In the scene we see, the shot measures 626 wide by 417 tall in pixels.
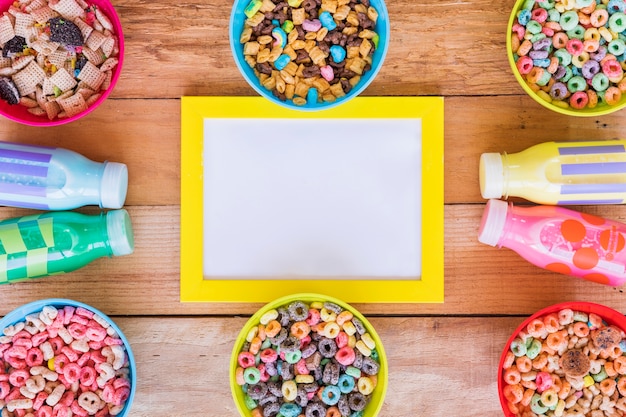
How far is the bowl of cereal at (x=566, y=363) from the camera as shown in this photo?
2.59 ft

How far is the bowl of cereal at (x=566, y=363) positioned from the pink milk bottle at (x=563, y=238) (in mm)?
52

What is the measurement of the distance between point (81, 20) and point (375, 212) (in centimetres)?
49

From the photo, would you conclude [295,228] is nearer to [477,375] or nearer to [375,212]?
[375,212]

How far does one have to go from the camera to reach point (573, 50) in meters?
0.80

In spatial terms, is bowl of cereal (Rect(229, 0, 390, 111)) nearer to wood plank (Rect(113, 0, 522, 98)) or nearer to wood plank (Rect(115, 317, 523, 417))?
wood plank (Rect(113, 0, 522, 98))

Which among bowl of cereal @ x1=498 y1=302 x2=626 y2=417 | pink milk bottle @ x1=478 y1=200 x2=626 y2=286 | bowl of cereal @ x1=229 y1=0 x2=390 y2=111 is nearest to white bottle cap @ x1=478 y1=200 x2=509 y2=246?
pink milk bottle @ x1=478 y1=200 x2=626 y2=286

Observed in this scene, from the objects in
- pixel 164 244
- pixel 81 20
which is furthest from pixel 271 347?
pixel 81 20

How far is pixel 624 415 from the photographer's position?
31.3 inches

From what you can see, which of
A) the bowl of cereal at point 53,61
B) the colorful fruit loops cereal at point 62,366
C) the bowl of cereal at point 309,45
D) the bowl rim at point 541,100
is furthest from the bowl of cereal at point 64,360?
the bowl rim at point 541,100

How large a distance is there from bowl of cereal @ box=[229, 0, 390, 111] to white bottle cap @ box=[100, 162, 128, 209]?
222 millimetres

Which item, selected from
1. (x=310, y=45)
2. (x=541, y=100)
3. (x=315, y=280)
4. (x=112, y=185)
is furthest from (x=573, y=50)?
(x=112, y=185)

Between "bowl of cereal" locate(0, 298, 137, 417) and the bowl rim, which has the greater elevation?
the bowl rim

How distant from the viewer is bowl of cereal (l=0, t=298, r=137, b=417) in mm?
784

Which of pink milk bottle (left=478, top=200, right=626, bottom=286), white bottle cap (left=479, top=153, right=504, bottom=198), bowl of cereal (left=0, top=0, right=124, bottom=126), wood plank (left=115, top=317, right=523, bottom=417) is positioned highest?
bowl of cereal (left=0, top=0, right=124, bottom=126)
